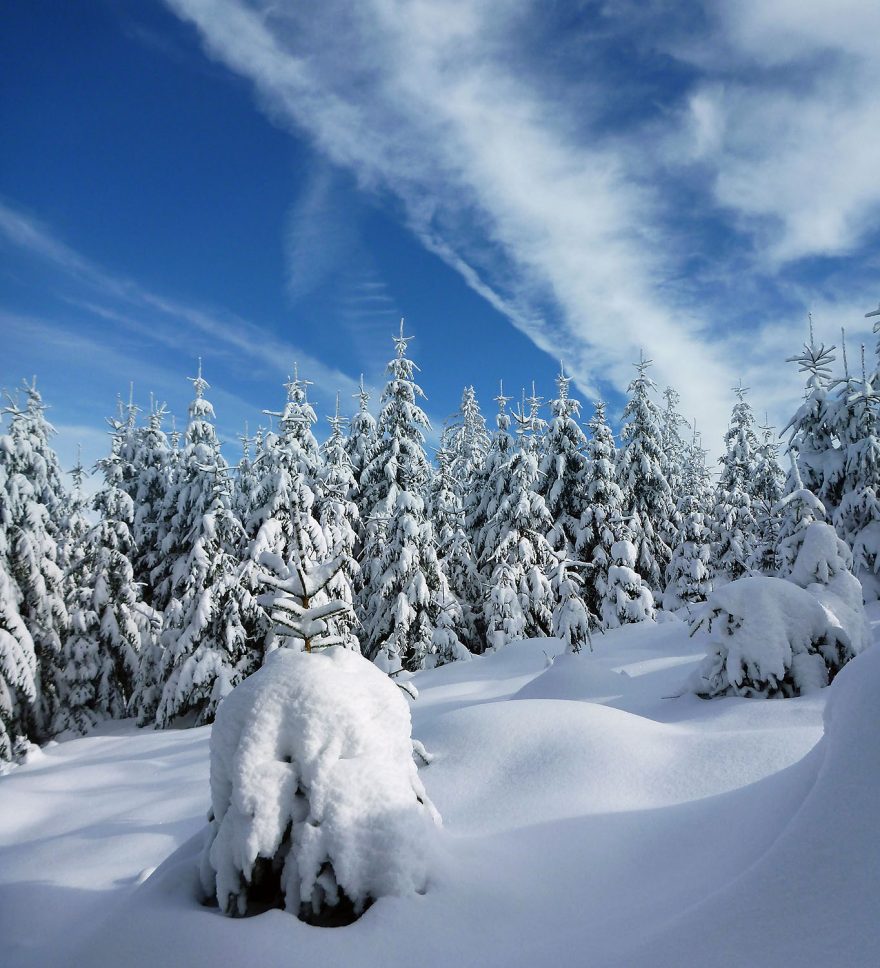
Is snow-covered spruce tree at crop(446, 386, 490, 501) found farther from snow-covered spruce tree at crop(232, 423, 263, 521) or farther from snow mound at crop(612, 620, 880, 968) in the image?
snow mound at crop(612, 620, 880, 968)

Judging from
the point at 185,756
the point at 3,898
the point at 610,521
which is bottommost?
the point at 185,756

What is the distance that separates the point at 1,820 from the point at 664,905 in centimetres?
855

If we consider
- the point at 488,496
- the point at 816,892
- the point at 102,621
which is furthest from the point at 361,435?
the point at 816,892

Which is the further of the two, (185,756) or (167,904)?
(185,756)

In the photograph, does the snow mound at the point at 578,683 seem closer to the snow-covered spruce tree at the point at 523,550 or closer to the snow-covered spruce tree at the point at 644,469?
the snow-covered spruce tree at the point at 523,550

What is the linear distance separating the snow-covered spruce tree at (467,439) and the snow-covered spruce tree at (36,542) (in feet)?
68.7

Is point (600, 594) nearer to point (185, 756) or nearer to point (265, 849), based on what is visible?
point (185, 756)

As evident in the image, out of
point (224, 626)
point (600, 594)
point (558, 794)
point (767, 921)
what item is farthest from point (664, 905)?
point (600, 594)

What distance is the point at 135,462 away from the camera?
22109 mm

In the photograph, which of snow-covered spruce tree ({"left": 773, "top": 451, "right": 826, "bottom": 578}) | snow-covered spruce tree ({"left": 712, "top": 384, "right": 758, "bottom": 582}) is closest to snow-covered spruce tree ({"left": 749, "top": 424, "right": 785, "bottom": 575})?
snow-covered spruce tree ({"left": 712, "top": 384, "right": 758, "bottom": 582})

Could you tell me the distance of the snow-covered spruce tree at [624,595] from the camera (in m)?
19.9

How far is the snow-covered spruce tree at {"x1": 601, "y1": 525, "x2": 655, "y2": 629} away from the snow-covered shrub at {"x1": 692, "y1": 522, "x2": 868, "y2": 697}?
11.4 m

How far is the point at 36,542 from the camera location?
15453mm

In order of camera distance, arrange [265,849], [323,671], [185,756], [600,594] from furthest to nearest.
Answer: [600,594] → [185,756] → [323,671] → [265,849]
